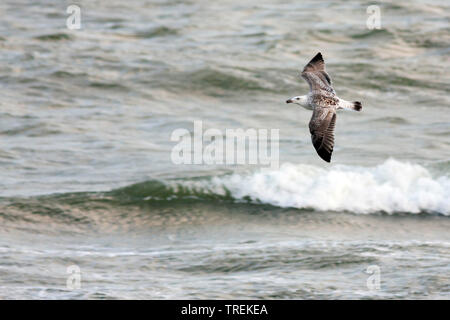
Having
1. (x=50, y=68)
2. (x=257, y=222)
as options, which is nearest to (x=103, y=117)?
(x=50, y=68)

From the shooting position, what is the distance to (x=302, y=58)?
17.3m

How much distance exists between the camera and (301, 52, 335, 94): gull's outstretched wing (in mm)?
8992

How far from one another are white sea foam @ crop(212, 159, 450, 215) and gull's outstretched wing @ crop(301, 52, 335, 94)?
10.4 feet

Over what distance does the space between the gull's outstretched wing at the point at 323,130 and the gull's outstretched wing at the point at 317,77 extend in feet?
1.45

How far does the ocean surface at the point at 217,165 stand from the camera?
9.32 metres

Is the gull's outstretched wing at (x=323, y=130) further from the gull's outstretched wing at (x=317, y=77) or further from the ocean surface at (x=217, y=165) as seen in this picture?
the ocean surface at (x=217, y=165)

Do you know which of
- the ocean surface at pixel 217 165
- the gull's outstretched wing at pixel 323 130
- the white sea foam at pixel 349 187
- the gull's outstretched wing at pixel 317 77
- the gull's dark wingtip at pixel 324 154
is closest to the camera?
the gull's dark wingtip at pixel 324 154

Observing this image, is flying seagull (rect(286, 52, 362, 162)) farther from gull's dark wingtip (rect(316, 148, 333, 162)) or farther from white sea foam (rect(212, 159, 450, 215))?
white sea foam (rect(212, 159, 450, 215))

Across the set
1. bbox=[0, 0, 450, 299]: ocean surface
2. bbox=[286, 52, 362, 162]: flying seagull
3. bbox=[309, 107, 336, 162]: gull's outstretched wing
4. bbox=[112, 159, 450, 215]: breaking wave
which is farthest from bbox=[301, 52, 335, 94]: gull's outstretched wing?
bbox=[112, 159, 450, 215]: breaking wave

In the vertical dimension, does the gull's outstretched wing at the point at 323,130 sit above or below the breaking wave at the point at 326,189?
above

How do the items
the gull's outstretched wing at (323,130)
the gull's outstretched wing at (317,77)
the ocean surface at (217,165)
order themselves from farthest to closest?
the ocean surface at (217,165), the gull's outstretched wing at (317,77), the gull's outstretched wing at (323,130)

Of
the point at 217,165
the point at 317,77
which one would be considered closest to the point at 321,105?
the point at 317,77

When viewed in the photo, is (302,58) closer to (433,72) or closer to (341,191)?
(433,72)

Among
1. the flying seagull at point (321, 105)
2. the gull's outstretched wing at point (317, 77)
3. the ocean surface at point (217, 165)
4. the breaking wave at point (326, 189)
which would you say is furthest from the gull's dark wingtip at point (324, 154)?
the breaking wave at point (326, 189)
